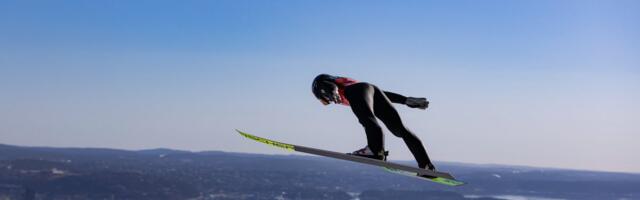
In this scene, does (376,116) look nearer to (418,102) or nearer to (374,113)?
(374,113)

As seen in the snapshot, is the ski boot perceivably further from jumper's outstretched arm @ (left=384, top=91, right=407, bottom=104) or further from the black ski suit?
jumper's outstretched arm @ (left=384, top=91, right=407, bottom=104)

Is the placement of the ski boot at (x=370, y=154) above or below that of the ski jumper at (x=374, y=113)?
below

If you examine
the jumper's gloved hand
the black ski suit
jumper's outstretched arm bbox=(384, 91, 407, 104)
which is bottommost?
the black ski suit

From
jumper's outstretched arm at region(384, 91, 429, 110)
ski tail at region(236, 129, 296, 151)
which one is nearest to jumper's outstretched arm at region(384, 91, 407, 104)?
jumper's outstretched arm at region(384, 91, 429, 110)

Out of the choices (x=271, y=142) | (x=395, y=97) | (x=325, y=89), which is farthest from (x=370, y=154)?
(x=271, y=142)

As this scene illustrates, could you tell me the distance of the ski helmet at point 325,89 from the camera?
491 inches

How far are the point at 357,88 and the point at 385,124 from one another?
3.78 feet

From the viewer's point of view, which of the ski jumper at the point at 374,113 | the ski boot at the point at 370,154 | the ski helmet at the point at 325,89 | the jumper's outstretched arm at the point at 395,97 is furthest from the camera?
the jumper's outstretched arm at the point at 395,97

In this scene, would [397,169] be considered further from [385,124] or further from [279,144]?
[279,144]

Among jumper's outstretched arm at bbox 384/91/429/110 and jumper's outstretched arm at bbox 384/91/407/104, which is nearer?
jumper's outstretched arm at bbox 384/91/429/110

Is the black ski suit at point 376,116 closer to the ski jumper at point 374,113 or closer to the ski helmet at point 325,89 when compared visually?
the ski jumper at point 374,113

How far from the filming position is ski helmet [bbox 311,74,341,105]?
12.5 meters

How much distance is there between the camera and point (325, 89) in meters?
12.5

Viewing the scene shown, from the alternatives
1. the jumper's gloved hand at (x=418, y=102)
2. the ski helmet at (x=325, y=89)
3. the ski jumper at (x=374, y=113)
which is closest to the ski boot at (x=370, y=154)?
the ski jumper at (x=374, y=113)
